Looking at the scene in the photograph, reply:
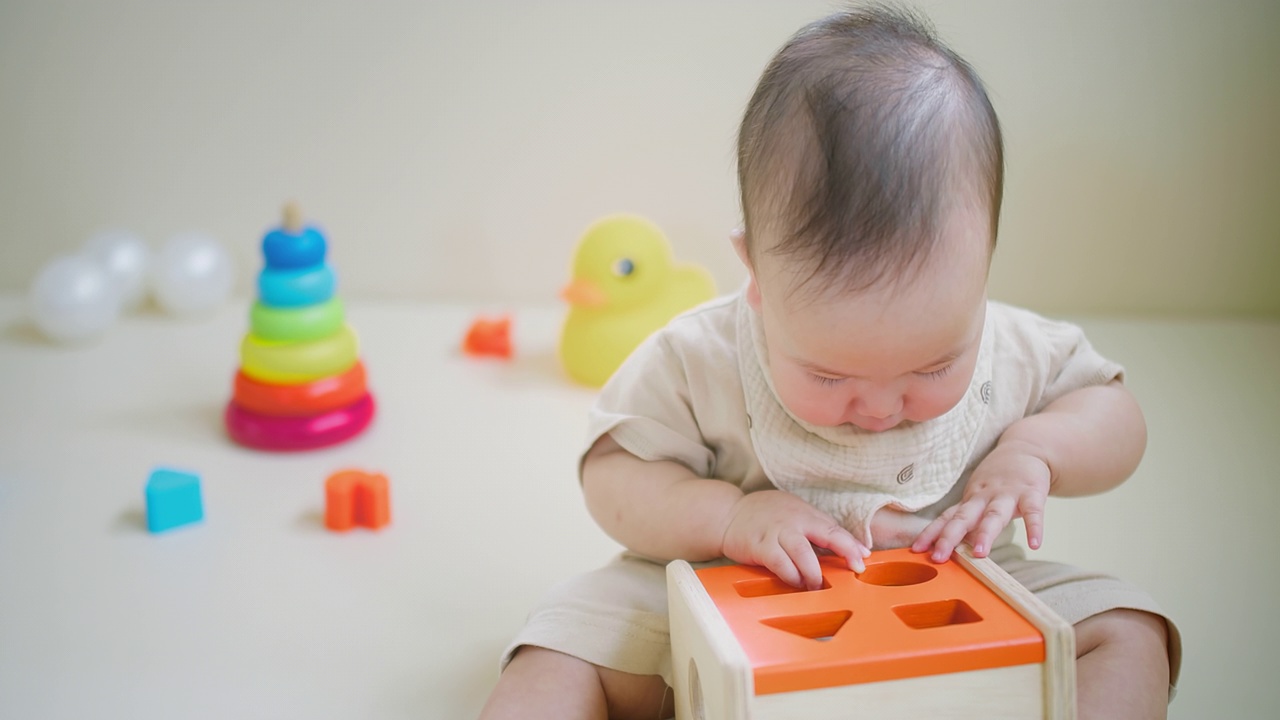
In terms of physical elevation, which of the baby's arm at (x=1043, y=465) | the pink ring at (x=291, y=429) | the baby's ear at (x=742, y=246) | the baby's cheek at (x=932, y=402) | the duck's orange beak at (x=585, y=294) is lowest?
the pink ring at (x=291, y=429)

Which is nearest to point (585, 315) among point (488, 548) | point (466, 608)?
point (488, 548)

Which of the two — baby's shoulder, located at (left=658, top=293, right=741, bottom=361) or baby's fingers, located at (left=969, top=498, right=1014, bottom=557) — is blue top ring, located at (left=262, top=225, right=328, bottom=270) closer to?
baby's shoulder, located at (left=658, top=293, right=741, bottom=361)

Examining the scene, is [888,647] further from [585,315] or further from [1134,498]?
[585,315]

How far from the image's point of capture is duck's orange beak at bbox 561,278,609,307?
161 centimetres

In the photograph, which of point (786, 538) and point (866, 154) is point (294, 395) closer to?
point (786, 538)

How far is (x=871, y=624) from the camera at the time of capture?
0.70m

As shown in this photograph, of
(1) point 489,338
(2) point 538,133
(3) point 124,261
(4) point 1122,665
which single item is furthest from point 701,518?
(3) point 124,261

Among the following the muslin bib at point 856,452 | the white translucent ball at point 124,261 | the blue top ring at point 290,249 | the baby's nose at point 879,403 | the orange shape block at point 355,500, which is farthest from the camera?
the white translucent ball at point 124,261

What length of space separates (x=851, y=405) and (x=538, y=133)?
1304mm

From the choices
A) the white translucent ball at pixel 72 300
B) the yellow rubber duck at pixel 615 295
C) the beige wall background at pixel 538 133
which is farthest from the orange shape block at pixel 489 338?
the white translucent ball at pixel 72 300

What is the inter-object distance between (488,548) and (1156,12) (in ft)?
4.26

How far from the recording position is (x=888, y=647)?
67 cm

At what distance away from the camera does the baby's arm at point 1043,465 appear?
31.5 inches

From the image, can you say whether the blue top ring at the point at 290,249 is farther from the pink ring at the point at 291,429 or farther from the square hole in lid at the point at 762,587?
the square hole in lid at the point at 762,587
